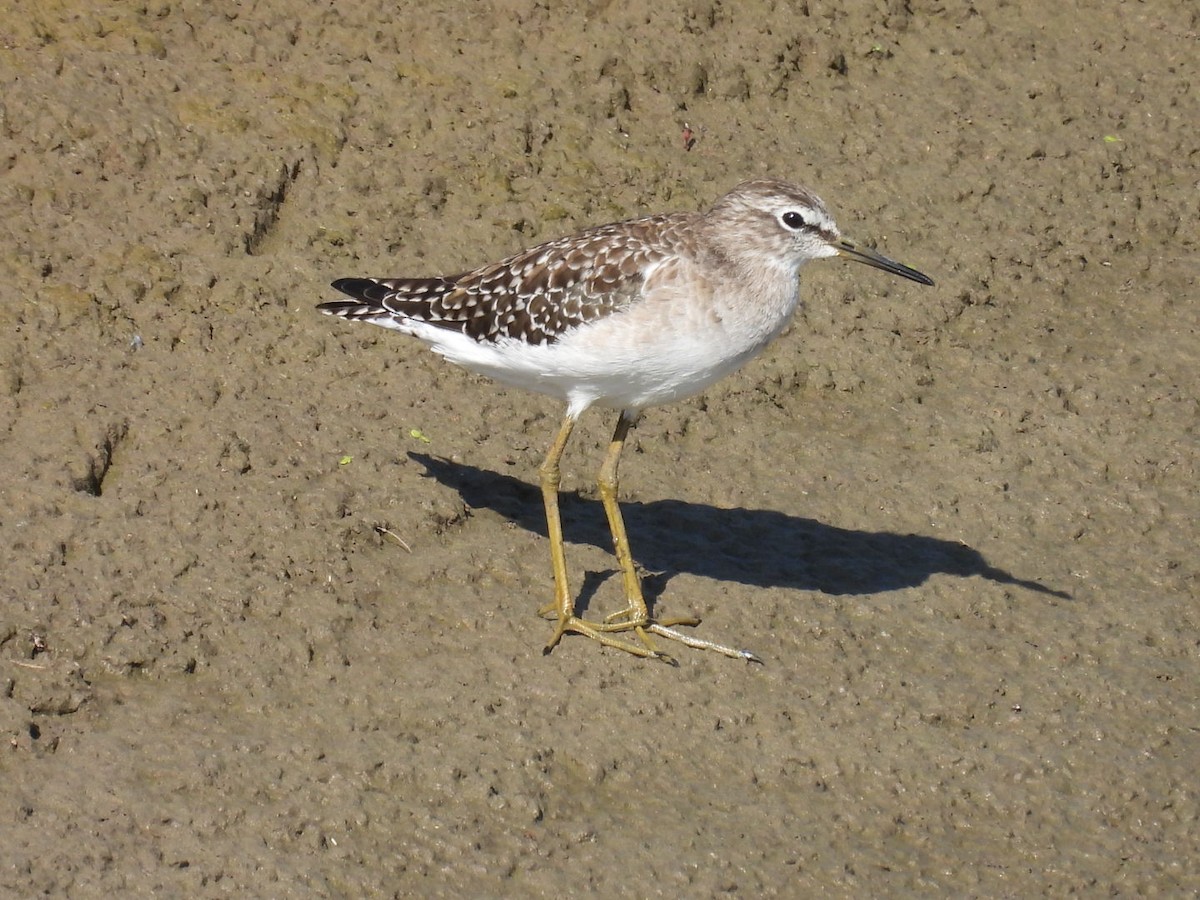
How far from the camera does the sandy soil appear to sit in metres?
6.65

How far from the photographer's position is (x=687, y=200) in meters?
10.6

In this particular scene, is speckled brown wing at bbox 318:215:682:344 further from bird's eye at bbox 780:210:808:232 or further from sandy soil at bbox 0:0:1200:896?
sandy soil at bbox 0:0:1200:896

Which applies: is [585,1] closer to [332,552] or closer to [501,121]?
[501,121]

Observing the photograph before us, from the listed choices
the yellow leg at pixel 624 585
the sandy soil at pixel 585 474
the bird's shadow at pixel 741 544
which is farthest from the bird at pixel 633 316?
the bird's shadow at pixel 741 544

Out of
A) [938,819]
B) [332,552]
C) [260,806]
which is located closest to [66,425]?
[332,552]

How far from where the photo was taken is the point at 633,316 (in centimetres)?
750

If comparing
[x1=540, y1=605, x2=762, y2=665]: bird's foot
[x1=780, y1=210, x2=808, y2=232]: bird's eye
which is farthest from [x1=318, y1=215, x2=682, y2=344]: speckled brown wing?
[x1=540, y1=605, x2=762, y2=665]: bird's foot

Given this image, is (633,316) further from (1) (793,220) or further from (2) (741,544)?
A: (2) (741,544)

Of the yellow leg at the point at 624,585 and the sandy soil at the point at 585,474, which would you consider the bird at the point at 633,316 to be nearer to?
the yellow leg at the point at 624,585

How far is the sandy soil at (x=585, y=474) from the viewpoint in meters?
6.65

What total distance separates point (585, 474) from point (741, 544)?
104cm

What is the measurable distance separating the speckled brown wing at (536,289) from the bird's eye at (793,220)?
58 cm

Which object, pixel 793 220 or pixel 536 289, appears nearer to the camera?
pixel 793 220

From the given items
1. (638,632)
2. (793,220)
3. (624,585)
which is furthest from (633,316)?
(638,632)
